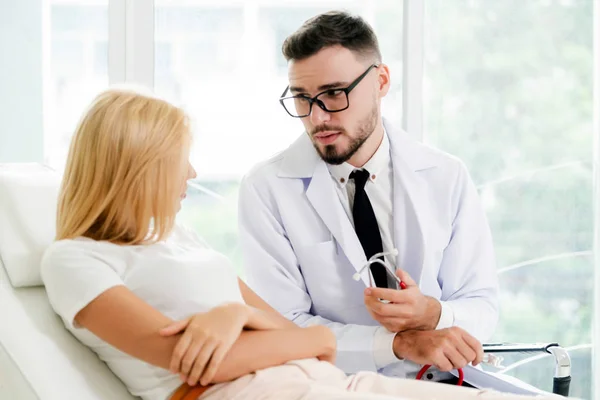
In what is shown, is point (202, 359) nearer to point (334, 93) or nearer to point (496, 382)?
point (496, 382)

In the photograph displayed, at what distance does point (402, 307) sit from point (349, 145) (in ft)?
1.65

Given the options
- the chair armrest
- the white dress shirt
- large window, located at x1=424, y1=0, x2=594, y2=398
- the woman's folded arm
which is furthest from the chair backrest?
large window, located at x1=424, y1=0, x2=594, y2=398

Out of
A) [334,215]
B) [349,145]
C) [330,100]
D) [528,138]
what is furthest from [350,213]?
[528,138]

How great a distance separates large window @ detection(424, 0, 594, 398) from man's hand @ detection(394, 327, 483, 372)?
155 centimetres

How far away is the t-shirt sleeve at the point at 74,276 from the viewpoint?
4.82ft

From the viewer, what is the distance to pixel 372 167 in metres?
2.29

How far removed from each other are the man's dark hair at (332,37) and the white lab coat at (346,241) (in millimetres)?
254

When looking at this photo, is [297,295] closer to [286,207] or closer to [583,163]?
[286,207]

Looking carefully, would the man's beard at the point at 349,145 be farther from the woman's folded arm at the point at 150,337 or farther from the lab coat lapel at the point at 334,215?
the woman's folded arm at the point at 150,337

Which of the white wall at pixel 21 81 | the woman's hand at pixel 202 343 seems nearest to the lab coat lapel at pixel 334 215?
the woman's hand at pixel 202 343

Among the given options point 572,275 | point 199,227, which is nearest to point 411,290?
point 199,227

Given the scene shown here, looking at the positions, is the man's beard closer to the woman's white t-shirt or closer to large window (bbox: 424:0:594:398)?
the woman's white t-shirt

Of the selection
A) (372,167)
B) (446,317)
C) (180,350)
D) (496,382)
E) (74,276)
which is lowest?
(496,382)

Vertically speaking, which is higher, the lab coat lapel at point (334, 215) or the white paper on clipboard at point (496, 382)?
the lab coat lapel at point (334, 215)
